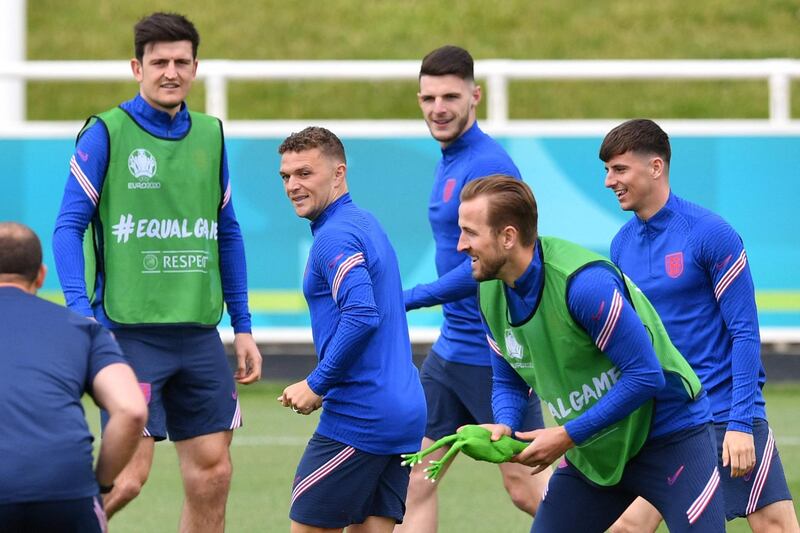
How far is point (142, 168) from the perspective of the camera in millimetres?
6355

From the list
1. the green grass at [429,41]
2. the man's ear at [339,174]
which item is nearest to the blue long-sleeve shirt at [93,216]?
the man's ear at [339,174]

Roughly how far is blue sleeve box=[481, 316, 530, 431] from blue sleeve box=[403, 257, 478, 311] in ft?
3.64

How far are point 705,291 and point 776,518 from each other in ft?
3.16

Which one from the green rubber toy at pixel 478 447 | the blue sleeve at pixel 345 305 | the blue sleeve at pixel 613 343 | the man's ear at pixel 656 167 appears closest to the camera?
the blue sleeve at pixel 613 343

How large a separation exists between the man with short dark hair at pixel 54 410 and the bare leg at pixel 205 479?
1948 millimetres

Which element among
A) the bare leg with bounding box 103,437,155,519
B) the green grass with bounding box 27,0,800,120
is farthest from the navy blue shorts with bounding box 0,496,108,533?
the green grass with bounding box 27,0,800,120

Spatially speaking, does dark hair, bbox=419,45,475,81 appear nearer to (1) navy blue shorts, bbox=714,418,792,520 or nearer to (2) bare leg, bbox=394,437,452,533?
(2) bare leg, bbox=394,437,452,533

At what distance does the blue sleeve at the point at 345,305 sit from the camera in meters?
5.38

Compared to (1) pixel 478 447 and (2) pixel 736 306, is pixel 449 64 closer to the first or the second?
(2) pixel 736 306

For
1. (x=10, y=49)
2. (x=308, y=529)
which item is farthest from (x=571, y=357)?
(x=10, y=49)

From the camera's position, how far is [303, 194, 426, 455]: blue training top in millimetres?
5406

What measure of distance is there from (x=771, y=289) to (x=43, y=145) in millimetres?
6245

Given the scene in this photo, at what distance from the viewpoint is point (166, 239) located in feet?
21.0

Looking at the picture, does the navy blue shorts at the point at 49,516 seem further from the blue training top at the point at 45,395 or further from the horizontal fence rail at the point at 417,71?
the horizontal fence rail at the point at 417,71
